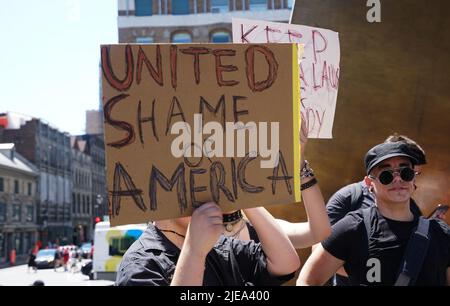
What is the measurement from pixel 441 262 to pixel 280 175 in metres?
0.82

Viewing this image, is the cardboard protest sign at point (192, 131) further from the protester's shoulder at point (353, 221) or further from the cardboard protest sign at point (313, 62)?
the cardboard protest sign at point (313, 62)

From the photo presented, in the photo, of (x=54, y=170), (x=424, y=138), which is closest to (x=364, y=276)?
(x=424, y=138)

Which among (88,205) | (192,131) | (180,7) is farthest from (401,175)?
(88,205)

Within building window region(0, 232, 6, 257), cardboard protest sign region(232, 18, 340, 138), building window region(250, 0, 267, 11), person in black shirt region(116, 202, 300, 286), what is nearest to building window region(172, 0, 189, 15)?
building window region(250, 0, 267, 11)

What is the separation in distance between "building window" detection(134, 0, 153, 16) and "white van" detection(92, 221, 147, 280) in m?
12.6

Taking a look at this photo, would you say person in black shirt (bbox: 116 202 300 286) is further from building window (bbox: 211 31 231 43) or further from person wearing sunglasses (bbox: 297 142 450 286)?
building window (bbox: 211 31 231 43)

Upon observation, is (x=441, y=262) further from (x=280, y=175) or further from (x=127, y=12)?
(x=127, y=12)

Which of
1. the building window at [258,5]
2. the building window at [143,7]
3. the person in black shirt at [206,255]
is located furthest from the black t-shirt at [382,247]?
the building window at [258,5]

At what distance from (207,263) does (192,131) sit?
0.46m

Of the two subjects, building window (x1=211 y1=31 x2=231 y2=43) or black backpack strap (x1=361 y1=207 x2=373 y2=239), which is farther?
building window (x1=211 y1=31 x2=231 y2=43)

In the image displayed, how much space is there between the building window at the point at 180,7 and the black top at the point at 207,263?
27.0 meters

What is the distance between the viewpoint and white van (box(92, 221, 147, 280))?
58.8ft

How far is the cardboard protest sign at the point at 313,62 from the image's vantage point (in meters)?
2.45

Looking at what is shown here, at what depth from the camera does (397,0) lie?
10.5 feet
